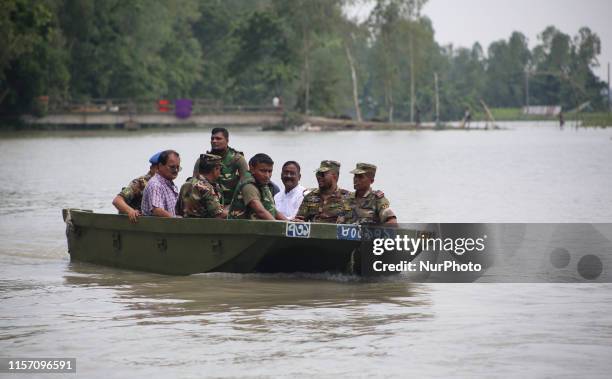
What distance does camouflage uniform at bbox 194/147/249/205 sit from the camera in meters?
17.5

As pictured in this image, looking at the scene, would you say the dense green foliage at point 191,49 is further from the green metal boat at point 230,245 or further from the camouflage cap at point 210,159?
the camouflage cap at point 210,159

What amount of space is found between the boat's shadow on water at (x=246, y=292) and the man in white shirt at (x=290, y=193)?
3.05ft

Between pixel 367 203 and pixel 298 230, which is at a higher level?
pixel 367 203

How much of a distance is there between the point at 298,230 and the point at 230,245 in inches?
40.9

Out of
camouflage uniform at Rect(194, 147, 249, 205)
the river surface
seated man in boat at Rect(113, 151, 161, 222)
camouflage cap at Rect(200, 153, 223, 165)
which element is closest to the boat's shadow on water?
the river surface

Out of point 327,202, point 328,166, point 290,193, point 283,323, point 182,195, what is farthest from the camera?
point 290,193

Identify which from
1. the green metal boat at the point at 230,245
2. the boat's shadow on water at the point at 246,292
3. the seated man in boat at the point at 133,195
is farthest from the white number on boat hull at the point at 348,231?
the seated man in boat at the point at 133,195

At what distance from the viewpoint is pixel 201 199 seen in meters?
16.6

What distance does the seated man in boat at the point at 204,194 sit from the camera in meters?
16.2

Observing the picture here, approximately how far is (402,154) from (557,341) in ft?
172

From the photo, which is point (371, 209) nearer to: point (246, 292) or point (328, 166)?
point (328, 166)

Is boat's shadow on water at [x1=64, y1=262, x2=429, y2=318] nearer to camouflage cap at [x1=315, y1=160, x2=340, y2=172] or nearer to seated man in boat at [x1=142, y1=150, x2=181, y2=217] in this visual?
seated man in boat at [x1=142, y1=150, x2=181, y2=217]

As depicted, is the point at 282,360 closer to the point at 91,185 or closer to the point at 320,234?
the point at 320,234

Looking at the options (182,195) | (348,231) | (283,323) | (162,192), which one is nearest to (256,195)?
(182,195)
